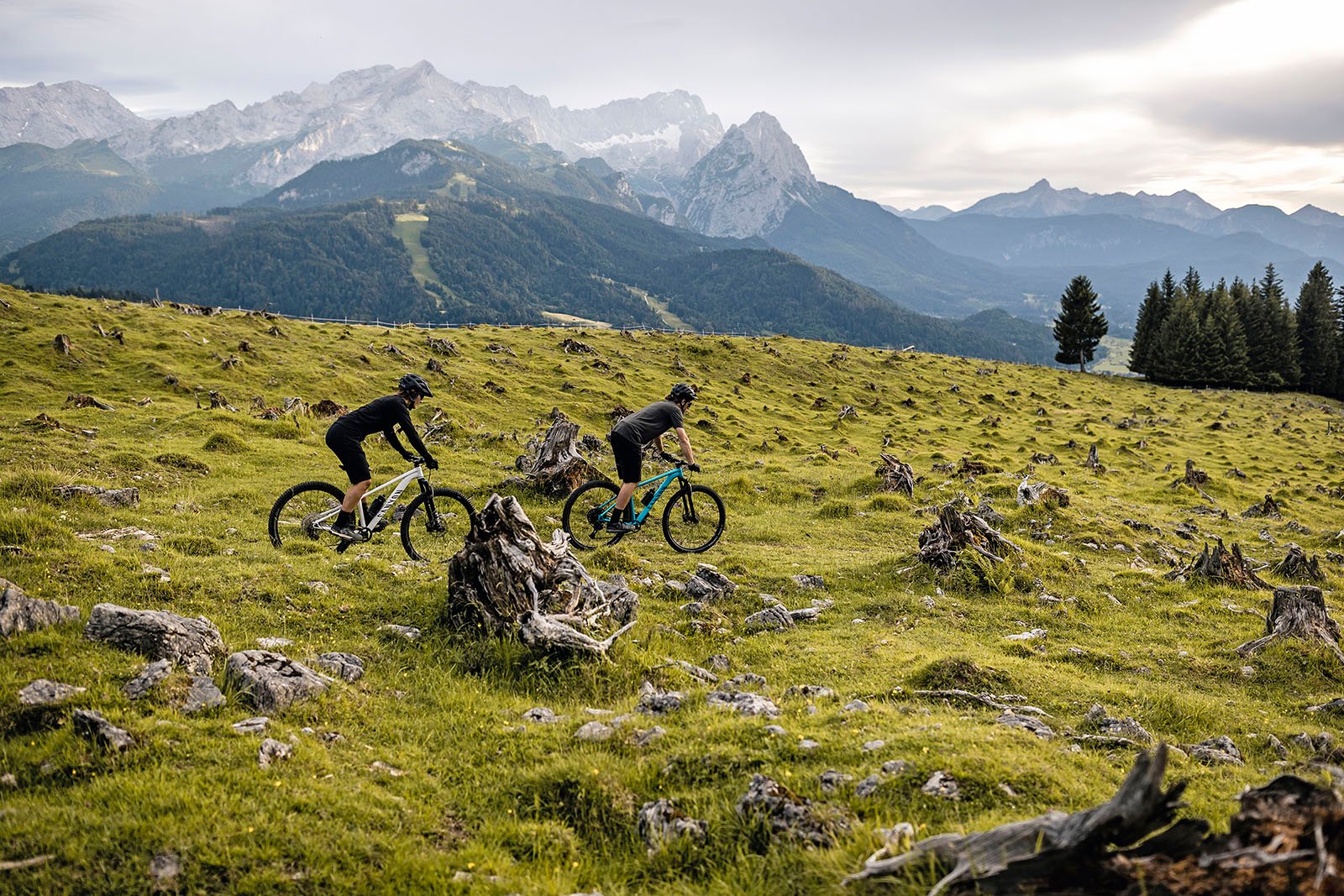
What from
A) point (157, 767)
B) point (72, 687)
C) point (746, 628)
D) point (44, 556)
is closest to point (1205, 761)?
point (746, 628)

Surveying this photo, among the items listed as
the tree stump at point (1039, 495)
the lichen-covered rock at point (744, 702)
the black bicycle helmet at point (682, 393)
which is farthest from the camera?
the tree stump at point (1039, 495)

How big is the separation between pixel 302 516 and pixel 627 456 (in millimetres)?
7630

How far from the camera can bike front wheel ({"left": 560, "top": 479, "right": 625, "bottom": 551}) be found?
17.1 m

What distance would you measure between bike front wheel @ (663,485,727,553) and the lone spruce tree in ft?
337

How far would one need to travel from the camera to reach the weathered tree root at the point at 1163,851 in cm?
360

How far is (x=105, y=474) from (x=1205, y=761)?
24276mm

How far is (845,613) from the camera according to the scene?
14.1 meters

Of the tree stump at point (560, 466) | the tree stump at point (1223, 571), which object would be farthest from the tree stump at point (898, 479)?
the tree stump at point (560, 466)

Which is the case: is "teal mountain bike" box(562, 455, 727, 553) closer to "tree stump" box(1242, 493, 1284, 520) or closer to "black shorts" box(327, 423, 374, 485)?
"black shorts" box(327, 423, 374, 485)

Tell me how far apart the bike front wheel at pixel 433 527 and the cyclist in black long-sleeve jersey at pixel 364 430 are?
4.12 ft

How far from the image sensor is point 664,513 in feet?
59.4

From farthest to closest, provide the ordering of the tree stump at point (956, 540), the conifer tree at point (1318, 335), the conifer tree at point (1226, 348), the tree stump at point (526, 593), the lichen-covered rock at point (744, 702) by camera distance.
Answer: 1. the conifer tree at point (1318, 335)
2. the conifer tree at point (1226, 348)
3. the tree stump at point (956, 540)
4. the tree stump at point (526, 593)
5. the lichen-covered rock at point (744, 702)

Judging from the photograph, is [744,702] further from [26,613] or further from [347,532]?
[347,532]

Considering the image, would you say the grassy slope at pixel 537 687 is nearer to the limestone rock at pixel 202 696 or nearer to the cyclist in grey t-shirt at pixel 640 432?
the limestone rock at pixel 202 696
